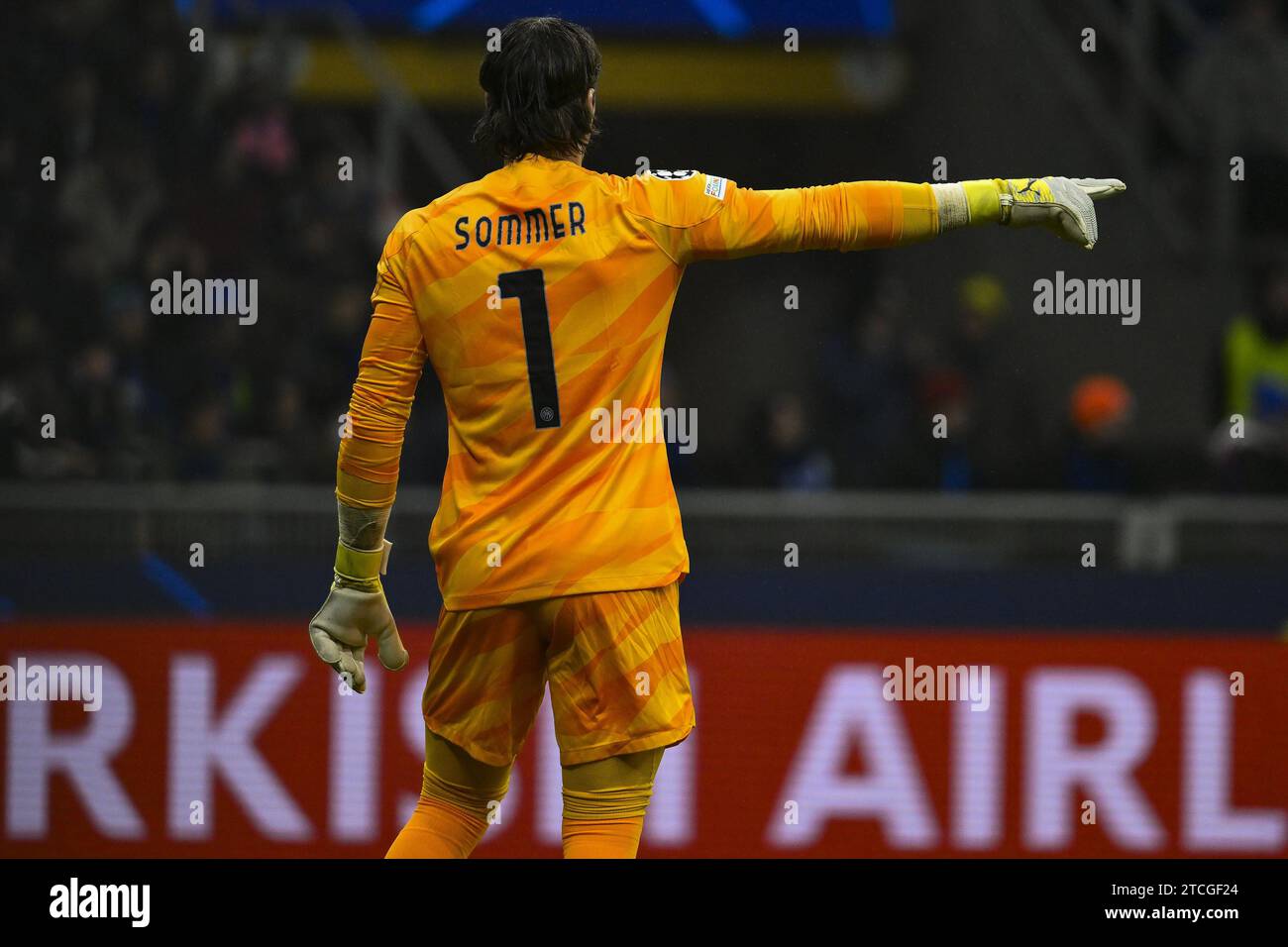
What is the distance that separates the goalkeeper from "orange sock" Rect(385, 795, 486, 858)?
17 centimetres

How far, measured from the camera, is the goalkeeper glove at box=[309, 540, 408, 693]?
3.34 metres

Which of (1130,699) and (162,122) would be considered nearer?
(1130,699)

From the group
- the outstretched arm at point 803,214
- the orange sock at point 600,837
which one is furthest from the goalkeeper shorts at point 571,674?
the outstretched arm at point 803,214

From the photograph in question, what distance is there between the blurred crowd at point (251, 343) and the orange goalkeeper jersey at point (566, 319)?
3868 millimetres

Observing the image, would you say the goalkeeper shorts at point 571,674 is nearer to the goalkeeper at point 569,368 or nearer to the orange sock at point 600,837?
the goalkeeper at point 569,368

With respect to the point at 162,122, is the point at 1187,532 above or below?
below

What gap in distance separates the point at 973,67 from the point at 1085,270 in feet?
3.95

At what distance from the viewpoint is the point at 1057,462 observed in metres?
7.25

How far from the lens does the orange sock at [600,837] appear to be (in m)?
3.11

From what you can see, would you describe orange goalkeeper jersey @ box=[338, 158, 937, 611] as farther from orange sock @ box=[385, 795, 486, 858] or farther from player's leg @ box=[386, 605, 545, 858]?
orange sock @ box=[385, 795, 486, 858]
